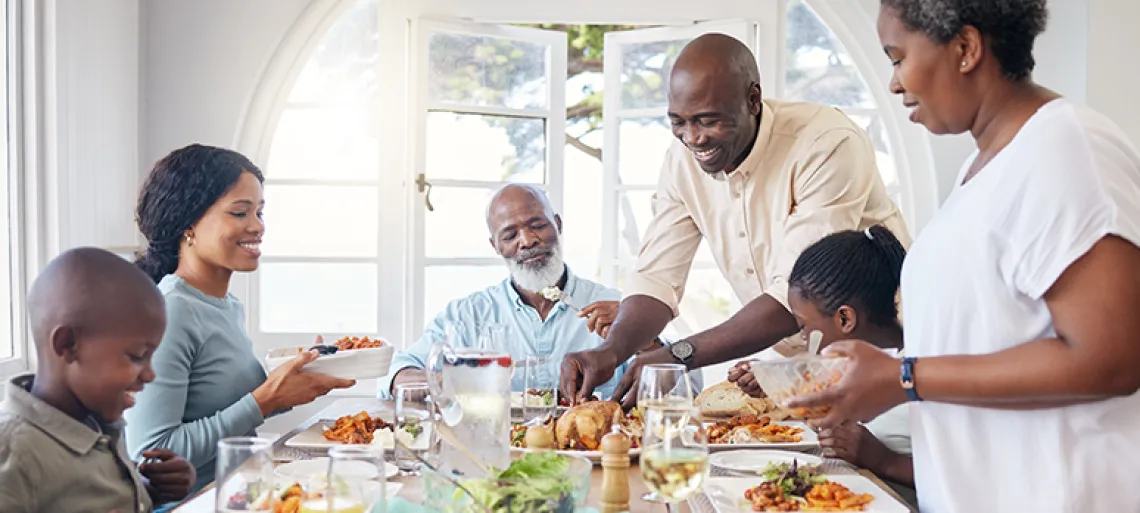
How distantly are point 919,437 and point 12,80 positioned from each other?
328cm

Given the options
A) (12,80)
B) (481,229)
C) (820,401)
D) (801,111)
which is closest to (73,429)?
(820,401)

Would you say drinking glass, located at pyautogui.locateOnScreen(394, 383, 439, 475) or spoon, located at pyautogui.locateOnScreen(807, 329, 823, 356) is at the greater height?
spoon, located at pyautogui.locateOnScreen(807, 329, 823, 356)

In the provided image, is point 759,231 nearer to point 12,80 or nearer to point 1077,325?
point 1077,325

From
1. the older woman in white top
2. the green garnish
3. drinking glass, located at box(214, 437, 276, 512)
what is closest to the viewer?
drinking glass, located at box(214, 437, 276, 512)

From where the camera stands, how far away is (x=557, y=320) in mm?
3615

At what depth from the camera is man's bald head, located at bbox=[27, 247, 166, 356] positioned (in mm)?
1600

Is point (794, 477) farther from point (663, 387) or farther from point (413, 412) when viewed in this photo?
point (413, 412)

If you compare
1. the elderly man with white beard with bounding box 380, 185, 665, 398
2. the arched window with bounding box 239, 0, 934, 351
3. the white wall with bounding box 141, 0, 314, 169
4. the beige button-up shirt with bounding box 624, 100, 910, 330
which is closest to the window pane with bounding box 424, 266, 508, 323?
the arched window with bounding box 239, 0, 934, 351

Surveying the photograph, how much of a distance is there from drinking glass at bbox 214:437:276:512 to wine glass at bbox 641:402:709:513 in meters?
0.55

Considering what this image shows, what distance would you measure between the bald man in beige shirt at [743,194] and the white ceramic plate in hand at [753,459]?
0.39 meters

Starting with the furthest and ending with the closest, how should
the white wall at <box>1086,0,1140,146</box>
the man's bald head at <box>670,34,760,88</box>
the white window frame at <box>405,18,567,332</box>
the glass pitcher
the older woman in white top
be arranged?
the white window frame at <box>405,18,567,332</box> < the white wall at <box>1086,0,1140,146</box> < the man's bald head at <box>670,34,760,88</box> < the glass pitcher < the older woman in white top

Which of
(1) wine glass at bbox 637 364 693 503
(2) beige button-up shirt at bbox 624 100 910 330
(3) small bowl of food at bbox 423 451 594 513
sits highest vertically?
(2) beige button-up shirt at bbox 624 100 910 330

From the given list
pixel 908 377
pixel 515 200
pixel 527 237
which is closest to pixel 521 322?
pixel 527 237

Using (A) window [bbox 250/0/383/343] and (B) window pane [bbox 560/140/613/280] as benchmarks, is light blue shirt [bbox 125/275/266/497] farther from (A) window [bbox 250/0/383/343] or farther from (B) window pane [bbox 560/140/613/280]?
(B) window pane [bbox 560/140/613/280]
